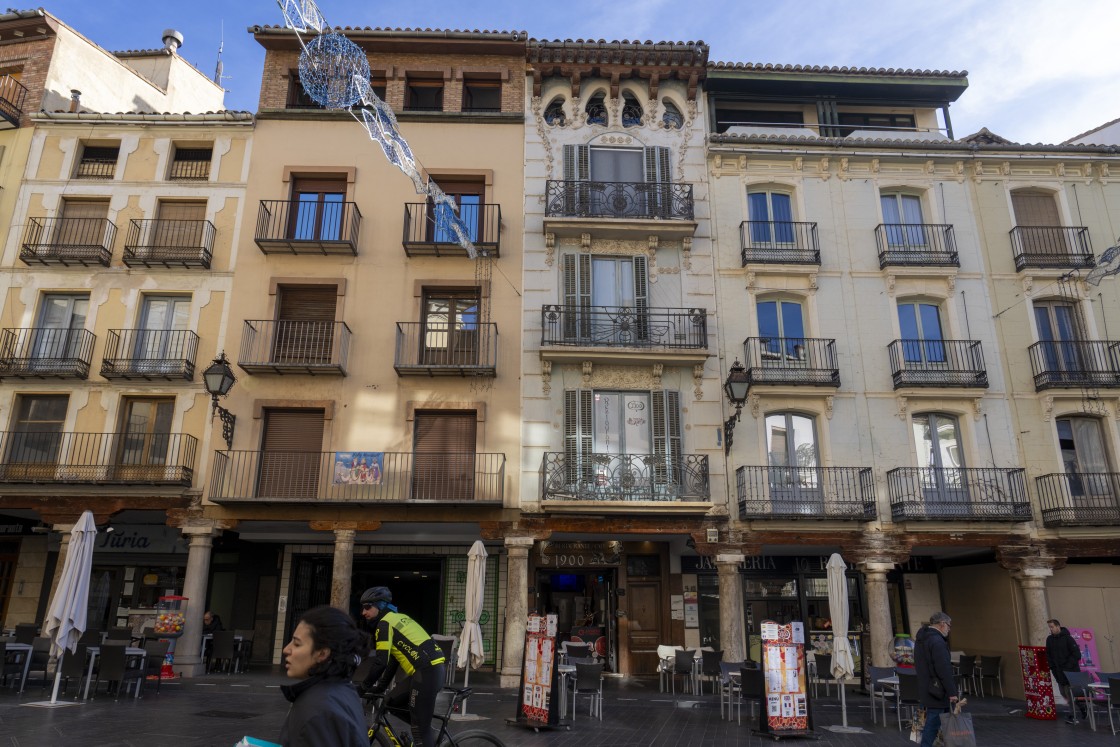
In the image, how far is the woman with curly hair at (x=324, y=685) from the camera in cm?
293

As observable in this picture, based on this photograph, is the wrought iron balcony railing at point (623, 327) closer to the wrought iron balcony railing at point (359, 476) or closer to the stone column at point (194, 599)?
the wrought iron balcony railing at point (359, 476)

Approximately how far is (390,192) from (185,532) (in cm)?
975

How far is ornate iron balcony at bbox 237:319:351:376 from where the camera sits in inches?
702

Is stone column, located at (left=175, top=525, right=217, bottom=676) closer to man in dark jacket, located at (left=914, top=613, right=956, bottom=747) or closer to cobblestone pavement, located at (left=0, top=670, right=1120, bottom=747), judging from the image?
cobblestone pavement, located at (left=0, top=670, right=1120, bottom=747)

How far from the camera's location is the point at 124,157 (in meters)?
19.9

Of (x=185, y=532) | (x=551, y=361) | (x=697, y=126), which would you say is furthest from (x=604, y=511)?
(x=697, y=126)

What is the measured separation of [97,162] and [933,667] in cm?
2255

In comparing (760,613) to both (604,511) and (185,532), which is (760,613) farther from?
(185,532)

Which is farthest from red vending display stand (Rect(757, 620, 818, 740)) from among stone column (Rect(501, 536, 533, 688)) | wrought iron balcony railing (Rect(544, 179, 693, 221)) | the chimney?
the chimney

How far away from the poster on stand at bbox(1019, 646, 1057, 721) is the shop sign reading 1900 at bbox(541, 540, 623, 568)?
907 centimetres

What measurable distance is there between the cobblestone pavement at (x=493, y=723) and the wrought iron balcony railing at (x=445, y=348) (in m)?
7.27

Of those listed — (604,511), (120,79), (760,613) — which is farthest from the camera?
(120,79)

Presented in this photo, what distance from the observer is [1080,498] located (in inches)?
695

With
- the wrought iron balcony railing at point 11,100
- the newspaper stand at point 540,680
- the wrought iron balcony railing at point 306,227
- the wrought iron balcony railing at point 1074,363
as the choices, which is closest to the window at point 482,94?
the wrought iron balcony railing at point 306,227
